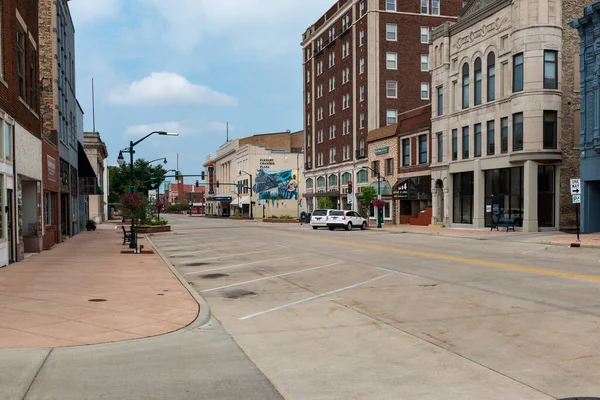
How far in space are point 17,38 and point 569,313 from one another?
1955 cm

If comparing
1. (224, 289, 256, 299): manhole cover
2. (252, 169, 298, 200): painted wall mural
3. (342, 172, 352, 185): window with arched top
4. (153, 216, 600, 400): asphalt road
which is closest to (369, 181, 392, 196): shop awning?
(342, 172, 352, 185): window with arched top

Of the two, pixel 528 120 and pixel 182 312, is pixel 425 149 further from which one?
pixel 182 312

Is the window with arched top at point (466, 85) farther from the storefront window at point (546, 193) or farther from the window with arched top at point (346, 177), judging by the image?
the window with arched top at point (346, 177)

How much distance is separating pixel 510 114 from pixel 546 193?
19.9 ft

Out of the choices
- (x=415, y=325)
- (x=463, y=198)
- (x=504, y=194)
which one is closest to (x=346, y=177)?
(x=463, y=198)

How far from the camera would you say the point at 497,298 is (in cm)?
1129

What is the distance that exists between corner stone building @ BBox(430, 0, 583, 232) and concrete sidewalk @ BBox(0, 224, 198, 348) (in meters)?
29.5

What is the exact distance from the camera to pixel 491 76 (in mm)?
41562

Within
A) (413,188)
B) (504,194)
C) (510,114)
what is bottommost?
A: (504,194)

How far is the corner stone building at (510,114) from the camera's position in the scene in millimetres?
37156

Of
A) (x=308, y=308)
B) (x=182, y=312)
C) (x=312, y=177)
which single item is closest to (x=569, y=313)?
(x=308, y=308)

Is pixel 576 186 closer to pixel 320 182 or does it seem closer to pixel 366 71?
pixel 366 71

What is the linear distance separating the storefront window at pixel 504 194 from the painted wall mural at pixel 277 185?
48878 millimetres

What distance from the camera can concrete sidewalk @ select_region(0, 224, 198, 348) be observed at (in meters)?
8.12
